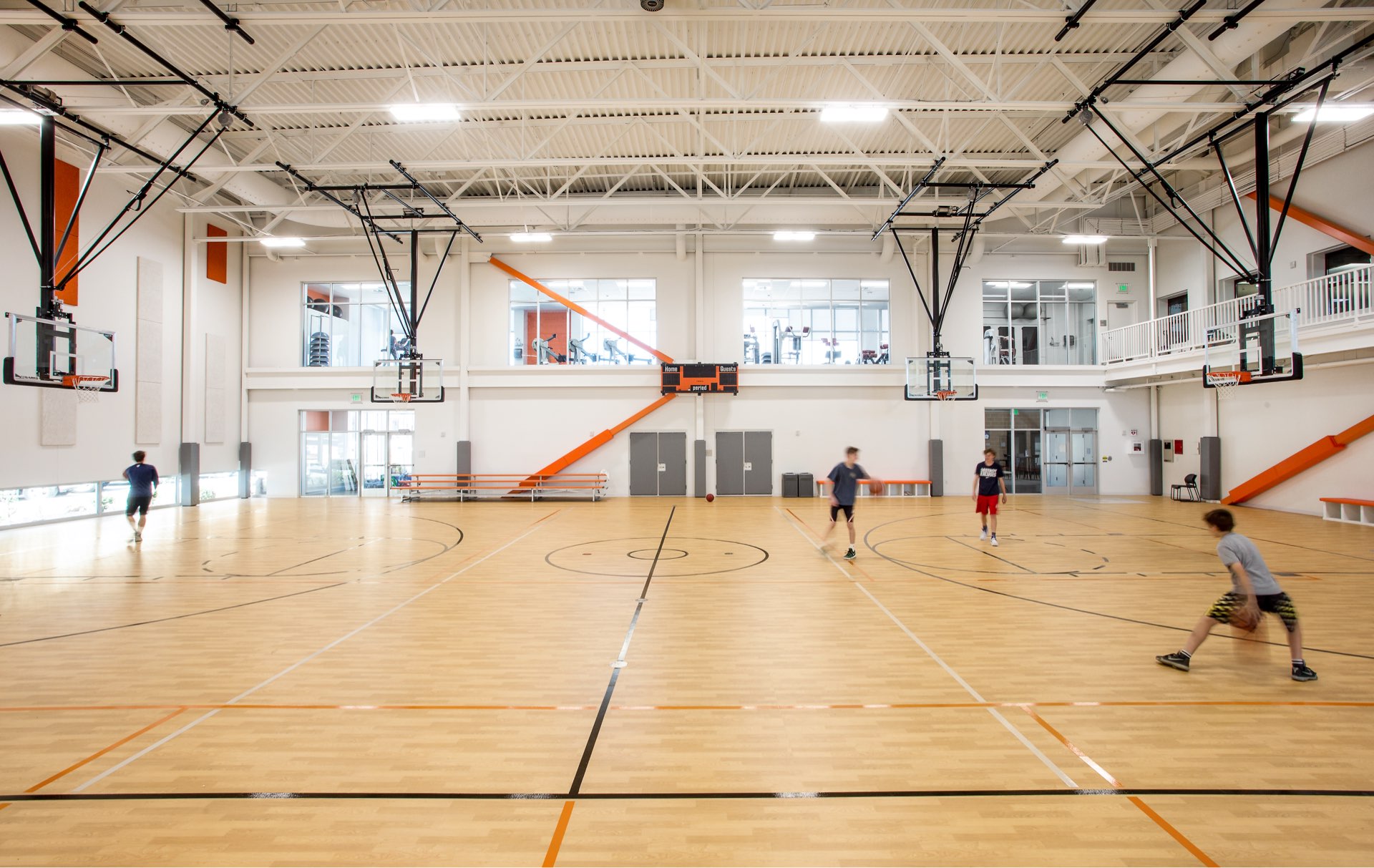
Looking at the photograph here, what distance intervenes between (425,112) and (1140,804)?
12.4m

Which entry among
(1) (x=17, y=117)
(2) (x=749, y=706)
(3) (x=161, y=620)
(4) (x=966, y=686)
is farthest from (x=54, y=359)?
(4) (x=966, y=686)

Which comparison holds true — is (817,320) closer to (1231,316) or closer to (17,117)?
(1231,316)

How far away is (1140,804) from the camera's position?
319cm

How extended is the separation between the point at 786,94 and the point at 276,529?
48.8ft

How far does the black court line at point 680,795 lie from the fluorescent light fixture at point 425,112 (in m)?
9.88

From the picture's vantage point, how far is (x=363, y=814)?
3.13 meters

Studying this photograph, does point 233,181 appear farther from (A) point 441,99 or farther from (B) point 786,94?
(B) point 786,94

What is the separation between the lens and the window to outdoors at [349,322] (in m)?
20.3

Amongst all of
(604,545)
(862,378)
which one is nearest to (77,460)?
(604,545)

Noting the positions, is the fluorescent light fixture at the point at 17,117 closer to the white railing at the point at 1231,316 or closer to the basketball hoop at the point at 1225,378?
the white railing at the point at 1231,316

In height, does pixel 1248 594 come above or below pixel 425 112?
below

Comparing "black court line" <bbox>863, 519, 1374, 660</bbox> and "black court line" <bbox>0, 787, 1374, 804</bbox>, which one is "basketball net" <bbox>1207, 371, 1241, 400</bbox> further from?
"black court line" <bbox>0, 787, 1374, 804</bbox>

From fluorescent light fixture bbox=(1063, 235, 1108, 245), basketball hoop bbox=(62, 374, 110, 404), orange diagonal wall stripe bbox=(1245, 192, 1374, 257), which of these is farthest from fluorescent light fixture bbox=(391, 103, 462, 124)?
orange diagonal wall stripe bbox=(1245, 192, 1374, 257)

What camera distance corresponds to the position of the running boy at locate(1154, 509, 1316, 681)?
470 cm
